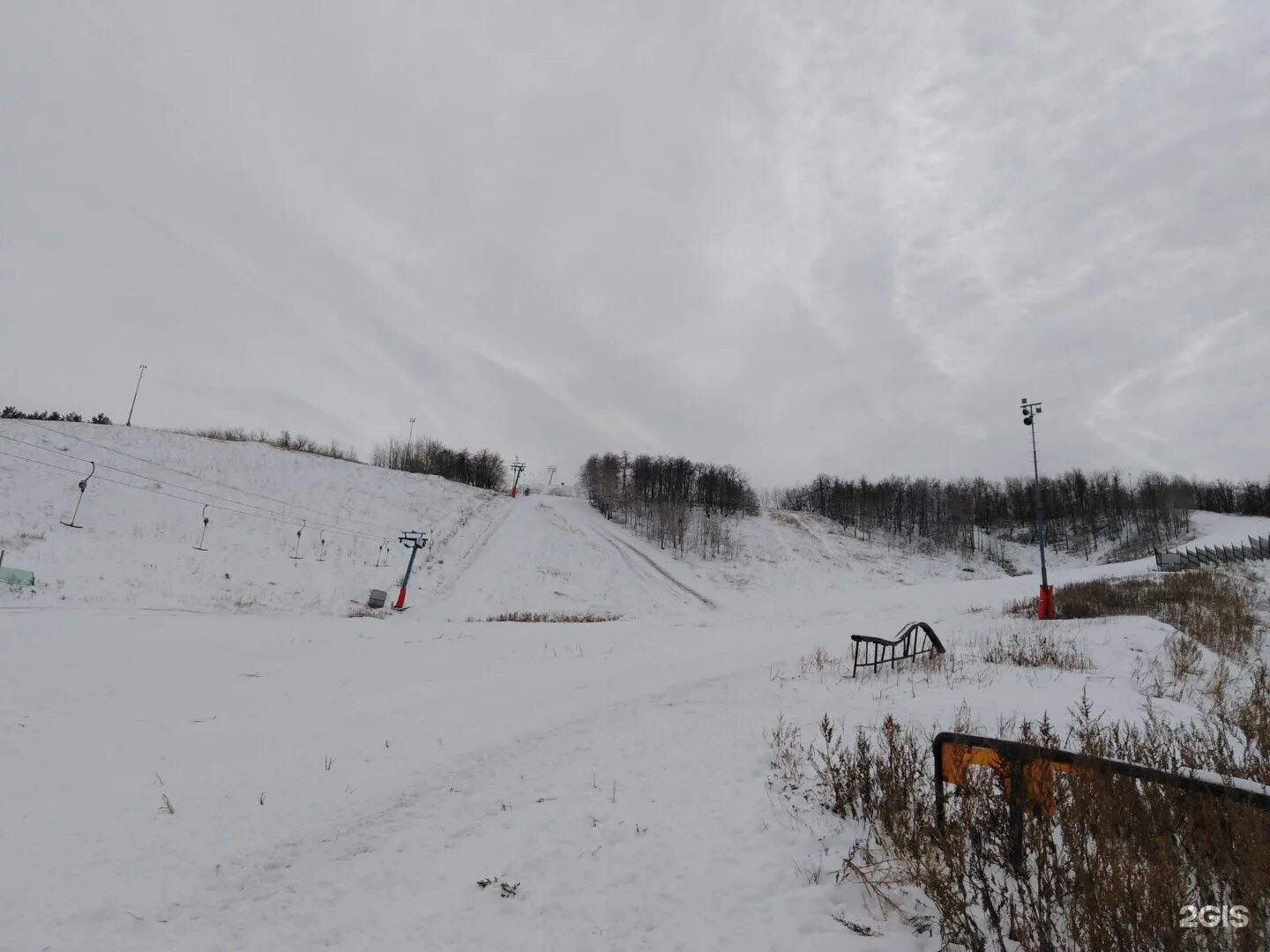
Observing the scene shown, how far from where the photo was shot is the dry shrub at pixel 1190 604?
15580 mm

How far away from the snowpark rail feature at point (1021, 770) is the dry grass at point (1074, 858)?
3.0 inches

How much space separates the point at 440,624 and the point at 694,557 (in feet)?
114

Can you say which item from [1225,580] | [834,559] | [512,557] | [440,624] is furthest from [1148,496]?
[440,624]

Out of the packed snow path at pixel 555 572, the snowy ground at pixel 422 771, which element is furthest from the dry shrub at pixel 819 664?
the packed snow path at pixel 555 572

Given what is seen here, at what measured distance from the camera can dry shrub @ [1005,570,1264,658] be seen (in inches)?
613

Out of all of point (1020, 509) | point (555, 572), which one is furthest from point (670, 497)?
point (1020, 509)

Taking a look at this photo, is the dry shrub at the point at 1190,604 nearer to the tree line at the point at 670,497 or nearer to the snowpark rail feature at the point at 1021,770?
the snowpark rail feature at the point at 1021,770

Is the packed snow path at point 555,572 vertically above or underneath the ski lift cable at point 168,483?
underneath

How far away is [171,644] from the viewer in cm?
1249

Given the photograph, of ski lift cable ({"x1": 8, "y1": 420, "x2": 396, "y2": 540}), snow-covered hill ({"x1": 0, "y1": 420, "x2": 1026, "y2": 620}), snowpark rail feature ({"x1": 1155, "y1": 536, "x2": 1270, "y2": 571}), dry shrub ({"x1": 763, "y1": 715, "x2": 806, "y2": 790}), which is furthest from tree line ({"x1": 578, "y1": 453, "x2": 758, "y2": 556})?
dry shrub ({"x1": 763, "y1": 715, "x2": 806, "y2": 790})

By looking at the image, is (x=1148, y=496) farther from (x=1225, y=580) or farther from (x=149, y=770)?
(x=149, y=770)

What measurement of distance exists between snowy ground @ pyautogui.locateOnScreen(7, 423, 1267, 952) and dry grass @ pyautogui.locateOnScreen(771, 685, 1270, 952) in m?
0.43

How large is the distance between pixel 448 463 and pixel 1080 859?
86.2 meters

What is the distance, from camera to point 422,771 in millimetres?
6551
